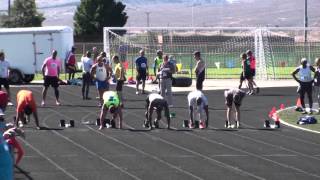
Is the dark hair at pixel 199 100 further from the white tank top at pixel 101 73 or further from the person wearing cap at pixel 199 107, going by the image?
the white tank top at pixel 101 73

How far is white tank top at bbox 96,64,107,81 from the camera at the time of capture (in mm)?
23094

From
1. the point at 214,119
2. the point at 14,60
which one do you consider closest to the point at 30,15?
the point at 14,60

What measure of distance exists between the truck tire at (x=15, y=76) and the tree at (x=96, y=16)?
35302mm

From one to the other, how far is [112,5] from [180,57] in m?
29.5

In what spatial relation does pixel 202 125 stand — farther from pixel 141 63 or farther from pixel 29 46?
pixel 29 46

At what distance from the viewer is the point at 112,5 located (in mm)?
73188

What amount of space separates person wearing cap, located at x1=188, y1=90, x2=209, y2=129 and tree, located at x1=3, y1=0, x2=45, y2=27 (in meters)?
61.2

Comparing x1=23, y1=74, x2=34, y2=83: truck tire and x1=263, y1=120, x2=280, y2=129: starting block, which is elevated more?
x1=23, y1=74, x2=34, y2=83: truck tire

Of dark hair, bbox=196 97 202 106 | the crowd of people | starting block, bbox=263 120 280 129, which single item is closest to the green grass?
starting block, bbox=263 120 280 129

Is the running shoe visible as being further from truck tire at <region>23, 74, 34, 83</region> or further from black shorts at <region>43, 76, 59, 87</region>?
truck tire at <region>23, 74, 34, 83</region>

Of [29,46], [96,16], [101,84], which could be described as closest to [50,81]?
[101,84]

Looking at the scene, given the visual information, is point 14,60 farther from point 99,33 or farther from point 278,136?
point 99,33

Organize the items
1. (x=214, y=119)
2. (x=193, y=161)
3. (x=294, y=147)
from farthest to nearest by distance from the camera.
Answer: (x=214, y=119)
(x=294, y=147)
(x=193, y=161)

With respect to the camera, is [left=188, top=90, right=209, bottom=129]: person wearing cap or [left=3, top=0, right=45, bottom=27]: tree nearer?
[left=188, top=90, right=209, bottom=129]: person wearing cap
